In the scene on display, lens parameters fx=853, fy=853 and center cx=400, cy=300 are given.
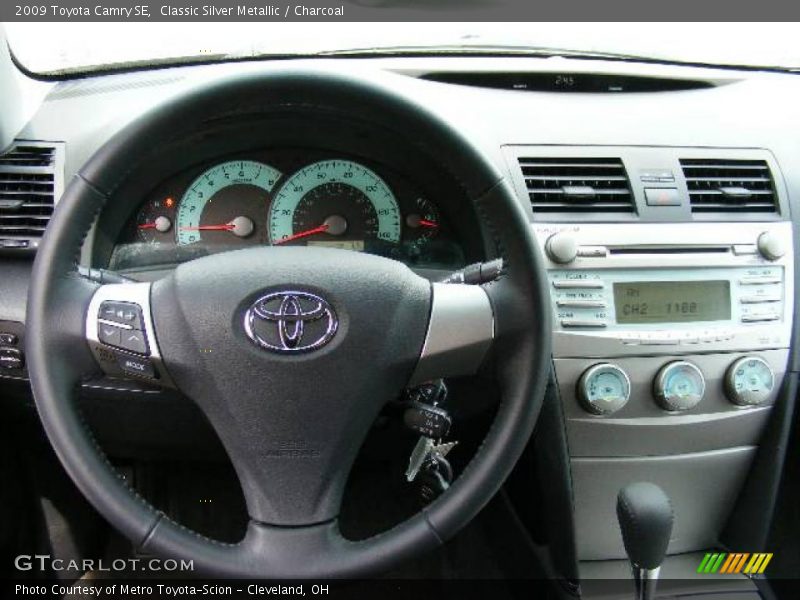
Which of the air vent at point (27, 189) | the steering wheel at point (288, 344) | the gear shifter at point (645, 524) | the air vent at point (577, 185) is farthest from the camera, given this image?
the air vent at point (577, 185)

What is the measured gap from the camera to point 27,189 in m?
1.57

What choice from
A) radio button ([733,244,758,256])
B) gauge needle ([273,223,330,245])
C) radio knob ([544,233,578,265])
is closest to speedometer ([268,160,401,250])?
gauge needle ([273,223,330,245])

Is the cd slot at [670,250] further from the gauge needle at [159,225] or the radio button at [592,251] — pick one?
the gauge needle at [159,225]

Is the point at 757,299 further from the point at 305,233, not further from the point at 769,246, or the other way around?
the point at 305,233

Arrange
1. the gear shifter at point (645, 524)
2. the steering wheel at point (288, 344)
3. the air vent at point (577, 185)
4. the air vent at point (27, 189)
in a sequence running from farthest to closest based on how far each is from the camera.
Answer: the air vent at point (577, 185), the air vent at point (27, 189), the gear shifter at point (645, 524), the steering wheel at point (288, 344)

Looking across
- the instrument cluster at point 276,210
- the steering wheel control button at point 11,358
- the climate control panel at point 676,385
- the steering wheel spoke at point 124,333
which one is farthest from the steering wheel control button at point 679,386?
the steering wheel control button at point 11,358

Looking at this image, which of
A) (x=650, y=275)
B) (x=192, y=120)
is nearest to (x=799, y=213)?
(x=650, y=275)

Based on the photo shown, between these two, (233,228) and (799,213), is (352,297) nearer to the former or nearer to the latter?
(233,228)

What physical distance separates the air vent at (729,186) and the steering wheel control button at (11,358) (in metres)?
1.31

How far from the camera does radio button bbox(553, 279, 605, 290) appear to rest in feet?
5.28

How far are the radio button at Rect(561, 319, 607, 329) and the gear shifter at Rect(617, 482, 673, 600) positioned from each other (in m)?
0.32

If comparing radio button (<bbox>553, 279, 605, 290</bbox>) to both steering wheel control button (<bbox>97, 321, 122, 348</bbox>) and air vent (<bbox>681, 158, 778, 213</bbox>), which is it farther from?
steering wheel control button (<bbox>97, 321, 122, 348</bbox>)

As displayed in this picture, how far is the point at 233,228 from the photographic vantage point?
167 cm

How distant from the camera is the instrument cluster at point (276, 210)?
5.41 ft
